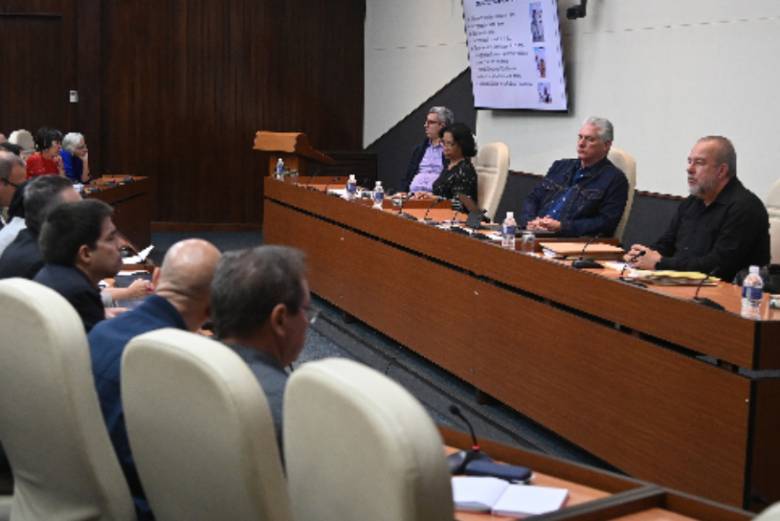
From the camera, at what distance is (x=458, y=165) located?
742cm

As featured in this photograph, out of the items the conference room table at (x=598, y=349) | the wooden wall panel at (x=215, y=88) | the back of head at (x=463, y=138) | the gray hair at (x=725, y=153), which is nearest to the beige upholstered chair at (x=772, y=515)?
the conference room table at (x=598, y=349)

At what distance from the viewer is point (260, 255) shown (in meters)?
2.25

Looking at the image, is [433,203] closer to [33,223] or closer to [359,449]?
[33,223]

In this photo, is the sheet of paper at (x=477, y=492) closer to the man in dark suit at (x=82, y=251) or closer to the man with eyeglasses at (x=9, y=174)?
the man in dark suit at (x=82, y=251)

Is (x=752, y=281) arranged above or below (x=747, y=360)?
above

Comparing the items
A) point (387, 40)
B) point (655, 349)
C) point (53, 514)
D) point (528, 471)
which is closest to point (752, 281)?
point (655, 349)

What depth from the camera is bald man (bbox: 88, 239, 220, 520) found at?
238 centimetres

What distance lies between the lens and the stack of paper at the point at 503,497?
6.67 ft

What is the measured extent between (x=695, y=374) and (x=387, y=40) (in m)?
8.38

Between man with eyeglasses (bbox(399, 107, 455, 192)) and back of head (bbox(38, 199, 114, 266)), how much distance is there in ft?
15.6

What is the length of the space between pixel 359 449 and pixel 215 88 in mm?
10669

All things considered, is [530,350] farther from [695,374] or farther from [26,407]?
[26,407]

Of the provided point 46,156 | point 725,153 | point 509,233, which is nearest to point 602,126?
point 509,233

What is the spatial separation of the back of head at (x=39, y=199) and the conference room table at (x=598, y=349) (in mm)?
1010
